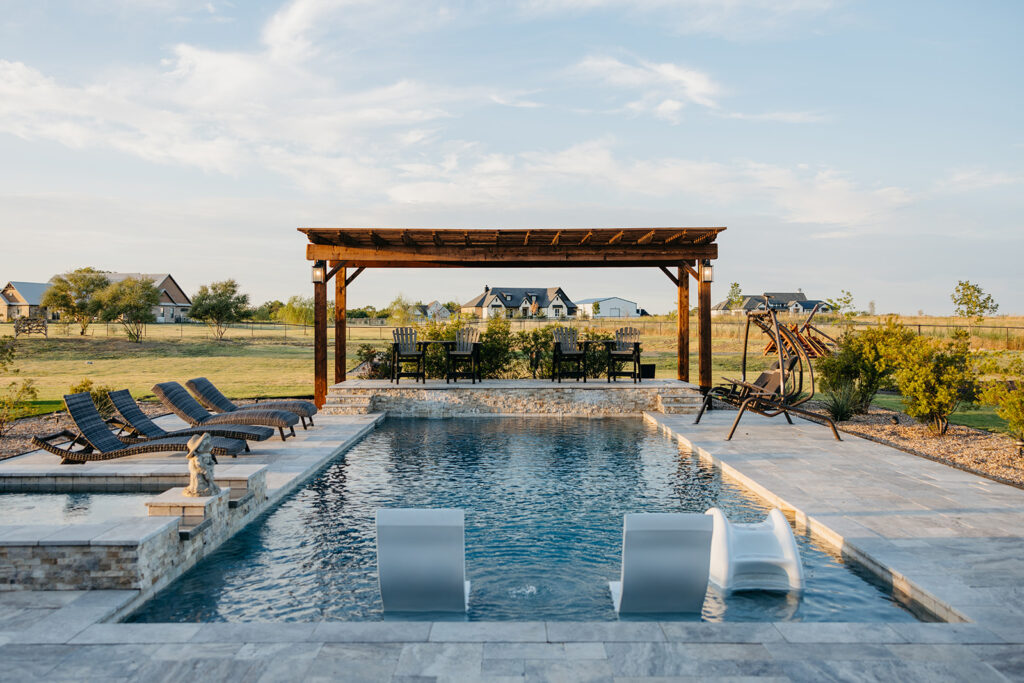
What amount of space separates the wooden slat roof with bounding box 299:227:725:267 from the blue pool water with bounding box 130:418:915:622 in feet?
14.4

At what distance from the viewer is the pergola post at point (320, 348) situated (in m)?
11.8

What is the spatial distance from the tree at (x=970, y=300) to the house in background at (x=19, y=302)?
53.4 meters

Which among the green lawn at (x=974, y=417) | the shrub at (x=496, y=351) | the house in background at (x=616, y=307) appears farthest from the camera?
the house in background at (x=616, y=307)

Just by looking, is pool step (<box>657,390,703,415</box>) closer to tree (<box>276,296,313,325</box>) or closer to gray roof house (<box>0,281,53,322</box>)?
tree (<box>276,296,313,325</box>)

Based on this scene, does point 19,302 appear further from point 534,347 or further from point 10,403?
point 534,347

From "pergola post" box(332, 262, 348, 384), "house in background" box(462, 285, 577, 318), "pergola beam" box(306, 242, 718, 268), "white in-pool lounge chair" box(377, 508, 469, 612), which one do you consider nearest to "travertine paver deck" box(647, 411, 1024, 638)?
"white in-pool lounge chair" box(377, 508, 469, 612)

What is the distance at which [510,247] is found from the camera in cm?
1257

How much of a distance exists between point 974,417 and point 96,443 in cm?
1331

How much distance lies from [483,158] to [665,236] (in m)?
5.60

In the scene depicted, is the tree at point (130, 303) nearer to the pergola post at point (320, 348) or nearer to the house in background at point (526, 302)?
the pergola post at point (320, 348)

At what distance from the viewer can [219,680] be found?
2582 millimetres

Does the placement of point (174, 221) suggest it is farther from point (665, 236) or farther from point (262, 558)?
point (262, 558)

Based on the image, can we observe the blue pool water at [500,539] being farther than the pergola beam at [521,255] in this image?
No

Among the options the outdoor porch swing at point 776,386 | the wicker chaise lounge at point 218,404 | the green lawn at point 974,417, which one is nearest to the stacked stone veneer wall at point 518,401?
the wicker chaise lounge at point 218,404
